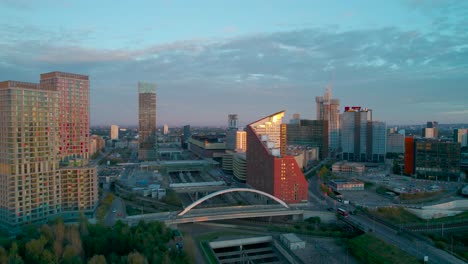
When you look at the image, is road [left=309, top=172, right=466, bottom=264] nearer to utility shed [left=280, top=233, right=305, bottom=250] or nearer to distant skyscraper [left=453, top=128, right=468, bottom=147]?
utility shed [left=280, top=233, right=305, bottom=250]

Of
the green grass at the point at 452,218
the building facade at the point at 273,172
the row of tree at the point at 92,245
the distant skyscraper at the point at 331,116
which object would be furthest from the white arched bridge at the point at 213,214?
the distant skyscraper at the point at 331,116

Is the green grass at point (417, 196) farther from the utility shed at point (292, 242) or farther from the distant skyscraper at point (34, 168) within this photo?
the distant skyscraper at point (34, 168)

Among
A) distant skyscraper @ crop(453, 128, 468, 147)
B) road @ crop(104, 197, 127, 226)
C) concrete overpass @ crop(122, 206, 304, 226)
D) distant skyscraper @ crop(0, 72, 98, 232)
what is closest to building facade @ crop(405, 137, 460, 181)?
distant skyscraper @ crop(453, 128, 468, 147)

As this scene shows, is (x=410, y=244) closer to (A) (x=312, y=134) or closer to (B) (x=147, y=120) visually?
(A) (x=312, y=134)

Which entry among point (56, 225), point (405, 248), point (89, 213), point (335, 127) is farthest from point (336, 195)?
point (335, 127)

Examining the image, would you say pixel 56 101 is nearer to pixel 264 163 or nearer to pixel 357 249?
pixel 264 163

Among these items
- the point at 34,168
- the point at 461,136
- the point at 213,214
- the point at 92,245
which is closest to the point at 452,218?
the point at 213,214
